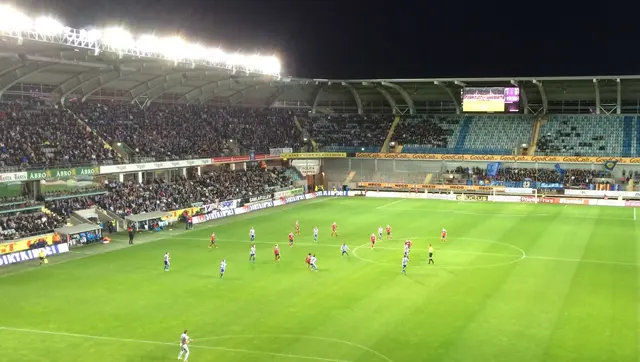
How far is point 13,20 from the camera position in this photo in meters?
37.3

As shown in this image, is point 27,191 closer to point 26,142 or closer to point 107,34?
point 26,142

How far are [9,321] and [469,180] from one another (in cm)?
5786

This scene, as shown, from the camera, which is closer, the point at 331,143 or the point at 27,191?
the point at 27,191

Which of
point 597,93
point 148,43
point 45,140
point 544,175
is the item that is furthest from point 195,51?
point 597,93

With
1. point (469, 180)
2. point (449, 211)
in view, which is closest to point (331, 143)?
point (469, 180)

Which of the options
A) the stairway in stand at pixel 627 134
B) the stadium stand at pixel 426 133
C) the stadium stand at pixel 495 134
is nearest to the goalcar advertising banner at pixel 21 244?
the stadium stand at pixel 426 133

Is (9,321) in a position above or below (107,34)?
below

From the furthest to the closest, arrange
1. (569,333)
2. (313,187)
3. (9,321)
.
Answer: (313,187), (9,321), (569,333)

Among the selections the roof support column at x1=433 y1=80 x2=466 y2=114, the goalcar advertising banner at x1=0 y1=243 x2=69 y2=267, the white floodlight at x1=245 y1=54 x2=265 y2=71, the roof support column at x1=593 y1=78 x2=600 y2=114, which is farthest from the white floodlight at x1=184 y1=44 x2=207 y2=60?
the roof support column at x1=593 y1=78 x2=600 y2=114

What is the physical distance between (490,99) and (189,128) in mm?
36677

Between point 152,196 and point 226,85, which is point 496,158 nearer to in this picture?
point 226,85

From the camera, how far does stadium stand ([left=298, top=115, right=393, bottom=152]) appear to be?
3260 inches

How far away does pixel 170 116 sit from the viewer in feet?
225

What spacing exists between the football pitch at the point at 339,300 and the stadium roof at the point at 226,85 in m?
15.2
